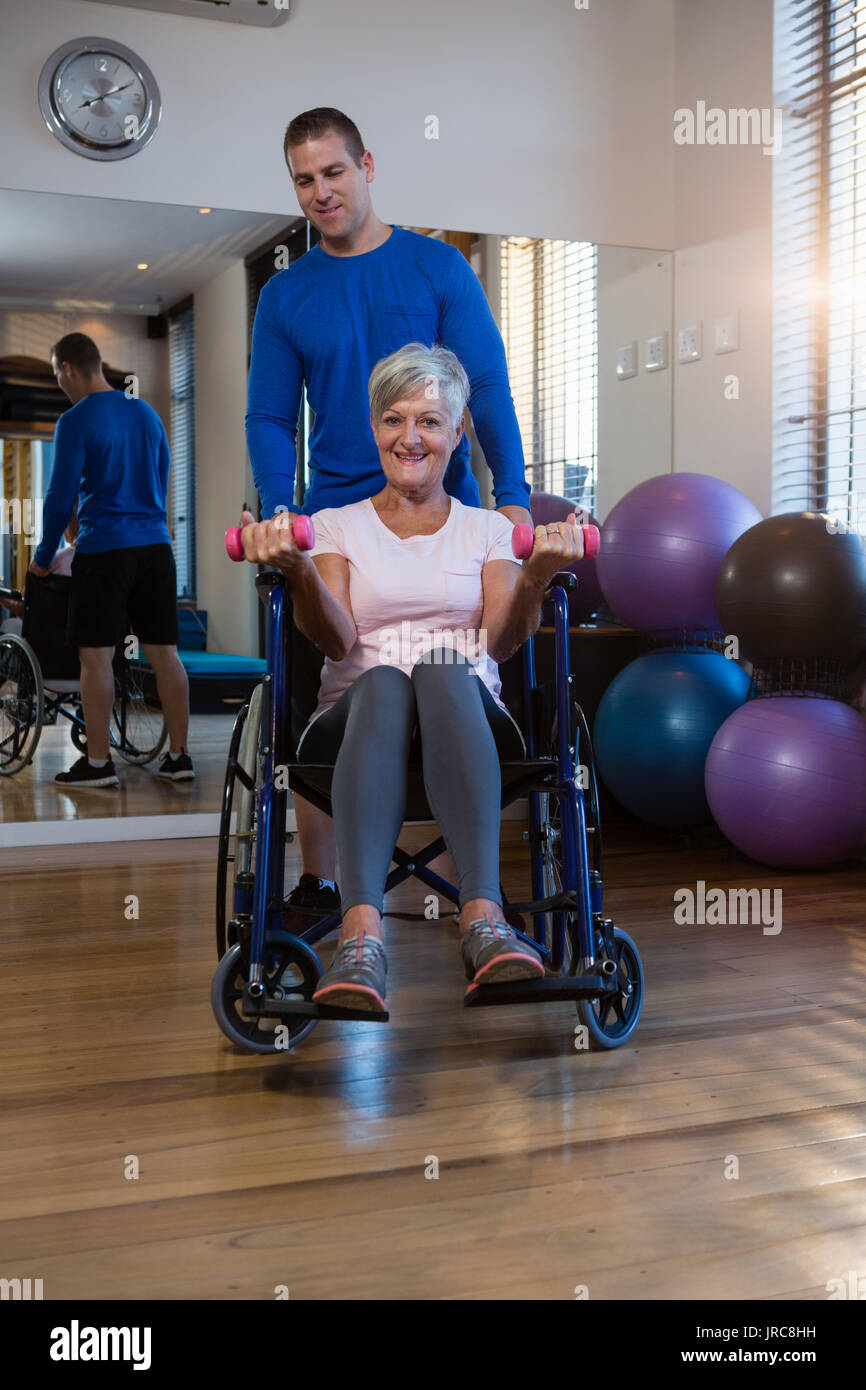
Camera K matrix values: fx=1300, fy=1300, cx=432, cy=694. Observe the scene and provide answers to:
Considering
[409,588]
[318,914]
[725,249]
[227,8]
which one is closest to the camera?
[318,914]

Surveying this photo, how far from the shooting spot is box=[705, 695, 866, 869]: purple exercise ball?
283 centimetres

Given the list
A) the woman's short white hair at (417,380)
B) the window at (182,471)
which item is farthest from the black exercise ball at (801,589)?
the window at (182,471)

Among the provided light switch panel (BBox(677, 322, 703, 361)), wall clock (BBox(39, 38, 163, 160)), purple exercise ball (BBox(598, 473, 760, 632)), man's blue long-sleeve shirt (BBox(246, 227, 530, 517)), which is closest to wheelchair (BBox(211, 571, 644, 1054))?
man's blue long-sleeve shirt (BBox(246, 227, 530, 517))

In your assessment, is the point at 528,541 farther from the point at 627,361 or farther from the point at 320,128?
the point at 627,361

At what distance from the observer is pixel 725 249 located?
3754 millimetres

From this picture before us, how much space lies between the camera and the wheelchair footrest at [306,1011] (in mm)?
1487

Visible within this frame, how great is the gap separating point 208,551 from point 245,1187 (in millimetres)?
2366

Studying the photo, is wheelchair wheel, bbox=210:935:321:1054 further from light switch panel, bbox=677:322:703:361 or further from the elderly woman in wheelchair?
light switch panel, bbox=677:322:703:361

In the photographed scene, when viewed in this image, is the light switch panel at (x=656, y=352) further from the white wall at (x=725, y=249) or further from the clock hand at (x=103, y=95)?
the clock hand at (x=103, y=95)

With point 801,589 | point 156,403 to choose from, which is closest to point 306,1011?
point 801,589

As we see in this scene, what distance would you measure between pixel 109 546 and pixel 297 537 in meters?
2.10

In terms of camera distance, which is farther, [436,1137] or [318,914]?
[318,914]

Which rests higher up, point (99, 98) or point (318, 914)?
point (99, 98)
